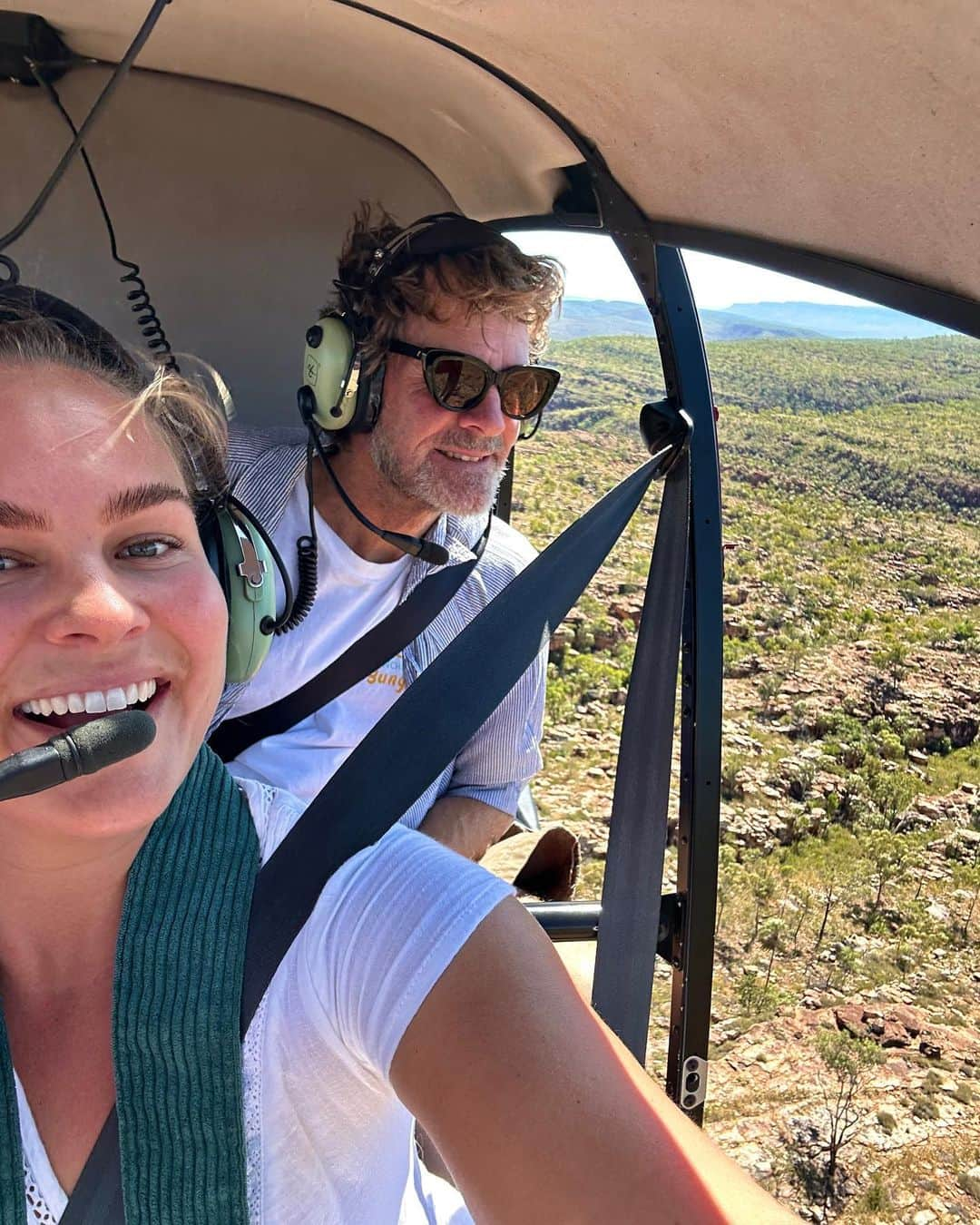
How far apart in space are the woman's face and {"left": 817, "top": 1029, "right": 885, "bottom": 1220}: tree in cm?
259

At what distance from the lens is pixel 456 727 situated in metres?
1.30

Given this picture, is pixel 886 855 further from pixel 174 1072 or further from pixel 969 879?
pixel 174 1072

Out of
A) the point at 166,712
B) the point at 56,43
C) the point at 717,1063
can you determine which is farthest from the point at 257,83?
the point at 717,1063

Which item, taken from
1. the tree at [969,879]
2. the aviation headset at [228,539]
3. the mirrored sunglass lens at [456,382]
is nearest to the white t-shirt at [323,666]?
the mirrored sunglass lens at [456,382]

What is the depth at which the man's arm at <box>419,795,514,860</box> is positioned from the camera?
6.90 feet

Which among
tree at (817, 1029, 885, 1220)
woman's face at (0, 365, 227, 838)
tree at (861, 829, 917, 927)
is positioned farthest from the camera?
tree at (861, 829, 917, 927)

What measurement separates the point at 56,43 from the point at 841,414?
18.6 meters

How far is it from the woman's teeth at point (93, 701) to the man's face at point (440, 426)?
1224mm

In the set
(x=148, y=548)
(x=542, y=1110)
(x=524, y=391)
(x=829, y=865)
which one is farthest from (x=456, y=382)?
(x=829, y=865)

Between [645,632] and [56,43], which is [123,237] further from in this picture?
[645,632]

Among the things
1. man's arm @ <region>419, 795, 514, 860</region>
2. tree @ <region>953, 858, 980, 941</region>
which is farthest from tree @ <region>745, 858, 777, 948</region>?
man's arm @ <region>419, 795, 514, 860</region>

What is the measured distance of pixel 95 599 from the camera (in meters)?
0.87

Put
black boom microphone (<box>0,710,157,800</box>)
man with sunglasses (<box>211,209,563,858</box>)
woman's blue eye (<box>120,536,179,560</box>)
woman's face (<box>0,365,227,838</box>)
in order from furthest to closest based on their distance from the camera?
man with sunglasses (<box>211,209,563,858</box>) < woman's blue eye (<box>120,536,179,560</box>) < woman's face (<box>0,365,227,838</box>) < black boom microphone (<box>0,710,157,800</box>)

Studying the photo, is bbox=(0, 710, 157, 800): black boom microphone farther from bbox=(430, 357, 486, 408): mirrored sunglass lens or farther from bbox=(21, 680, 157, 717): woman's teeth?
bbox=(430, 357, 486, 408): mirrored sunglass lens
